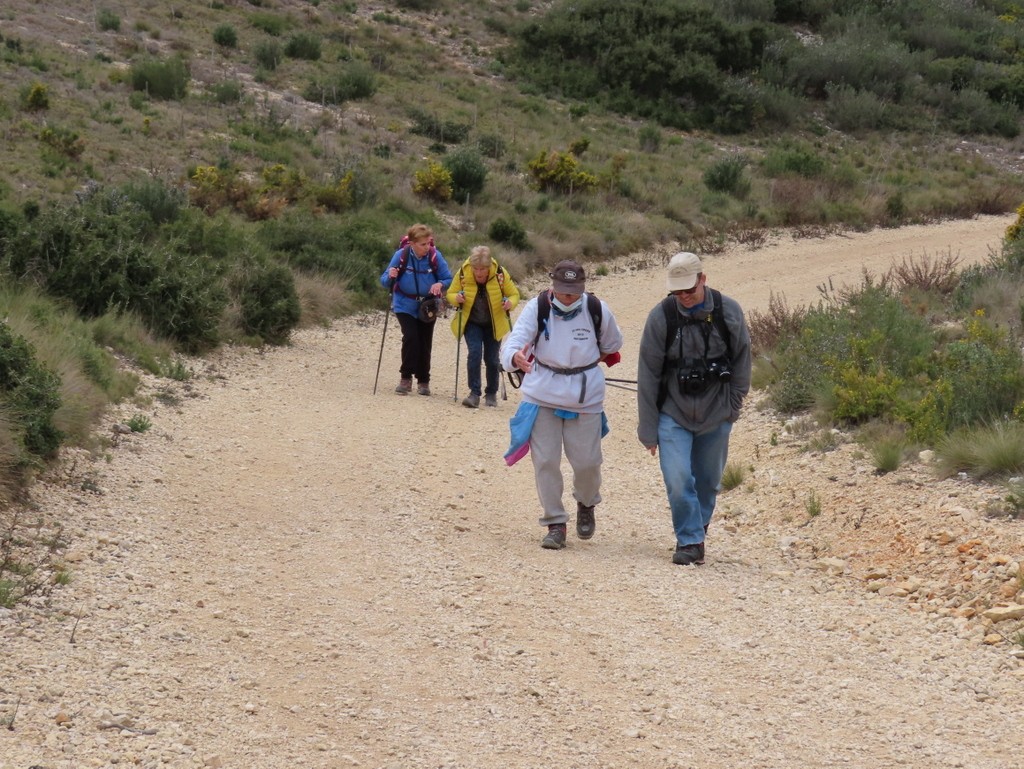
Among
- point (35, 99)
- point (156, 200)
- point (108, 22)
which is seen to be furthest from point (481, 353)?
point (108, 22)

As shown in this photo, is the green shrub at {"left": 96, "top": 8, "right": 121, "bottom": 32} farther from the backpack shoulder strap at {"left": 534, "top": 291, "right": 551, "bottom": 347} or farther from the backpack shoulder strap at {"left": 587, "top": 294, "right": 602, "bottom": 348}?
the backpack shoulder strap at {"left": 587, "top": 294, "right": 602, "bottom": 348}

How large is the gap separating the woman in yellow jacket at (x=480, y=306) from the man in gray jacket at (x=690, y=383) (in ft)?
16.7

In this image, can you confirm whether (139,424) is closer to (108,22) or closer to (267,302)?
(267,302)

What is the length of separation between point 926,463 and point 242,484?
4908mm

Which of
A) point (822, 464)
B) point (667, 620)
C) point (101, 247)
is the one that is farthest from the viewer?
point (101, 247)

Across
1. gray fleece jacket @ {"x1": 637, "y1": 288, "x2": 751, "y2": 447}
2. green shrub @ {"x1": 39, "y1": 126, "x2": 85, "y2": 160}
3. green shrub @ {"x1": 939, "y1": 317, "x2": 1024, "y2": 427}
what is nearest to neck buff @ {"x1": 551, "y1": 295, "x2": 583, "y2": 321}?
gray fleece jacket @ {"x1": 637, "y1": 288, "x2": 751, "y2": 447}

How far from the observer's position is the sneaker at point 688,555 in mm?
7832

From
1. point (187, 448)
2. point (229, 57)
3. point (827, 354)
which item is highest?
point (229, 57)

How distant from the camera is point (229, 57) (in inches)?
1385

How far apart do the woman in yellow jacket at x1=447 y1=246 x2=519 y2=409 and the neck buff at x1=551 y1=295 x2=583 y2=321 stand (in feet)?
15.5

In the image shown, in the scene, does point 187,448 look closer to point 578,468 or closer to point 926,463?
point 578,468

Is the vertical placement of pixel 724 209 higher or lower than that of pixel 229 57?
lower

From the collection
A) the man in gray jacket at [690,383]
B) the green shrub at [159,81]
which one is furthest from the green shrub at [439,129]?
the man in gray jacket at [690,383]

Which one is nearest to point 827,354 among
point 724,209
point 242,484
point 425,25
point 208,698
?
point 242,484
